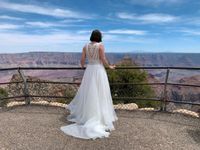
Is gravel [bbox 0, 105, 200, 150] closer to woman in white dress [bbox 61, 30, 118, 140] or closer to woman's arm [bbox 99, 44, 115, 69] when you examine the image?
woman in white dress [bbox 61, 30, 118, 140]

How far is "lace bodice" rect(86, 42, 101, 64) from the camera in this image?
7.17m

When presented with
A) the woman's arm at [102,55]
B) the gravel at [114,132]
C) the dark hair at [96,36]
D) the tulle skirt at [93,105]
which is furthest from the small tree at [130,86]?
the dark hair at [96,36]

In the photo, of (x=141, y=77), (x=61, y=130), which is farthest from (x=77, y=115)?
(x=141, y=77)

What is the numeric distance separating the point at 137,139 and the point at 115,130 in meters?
0.66

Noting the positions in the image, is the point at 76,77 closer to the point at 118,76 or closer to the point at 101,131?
the point at 101,131

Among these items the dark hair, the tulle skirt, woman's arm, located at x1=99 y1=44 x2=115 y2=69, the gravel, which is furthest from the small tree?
the dark hair

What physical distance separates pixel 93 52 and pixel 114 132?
1.65 metres

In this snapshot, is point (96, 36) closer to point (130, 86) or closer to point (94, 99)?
point (94, 99)

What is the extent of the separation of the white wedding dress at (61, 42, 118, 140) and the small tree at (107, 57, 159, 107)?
336 centimetres

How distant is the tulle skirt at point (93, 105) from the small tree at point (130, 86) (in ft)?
11.0

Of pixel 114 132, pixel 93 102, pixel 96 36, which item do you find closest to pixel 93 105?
pixel 93 102

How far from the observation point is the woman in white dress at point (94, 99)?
7.12 meters

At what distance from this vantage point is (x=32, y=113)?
869cm

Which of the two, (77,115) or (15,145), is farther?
(77,115)
